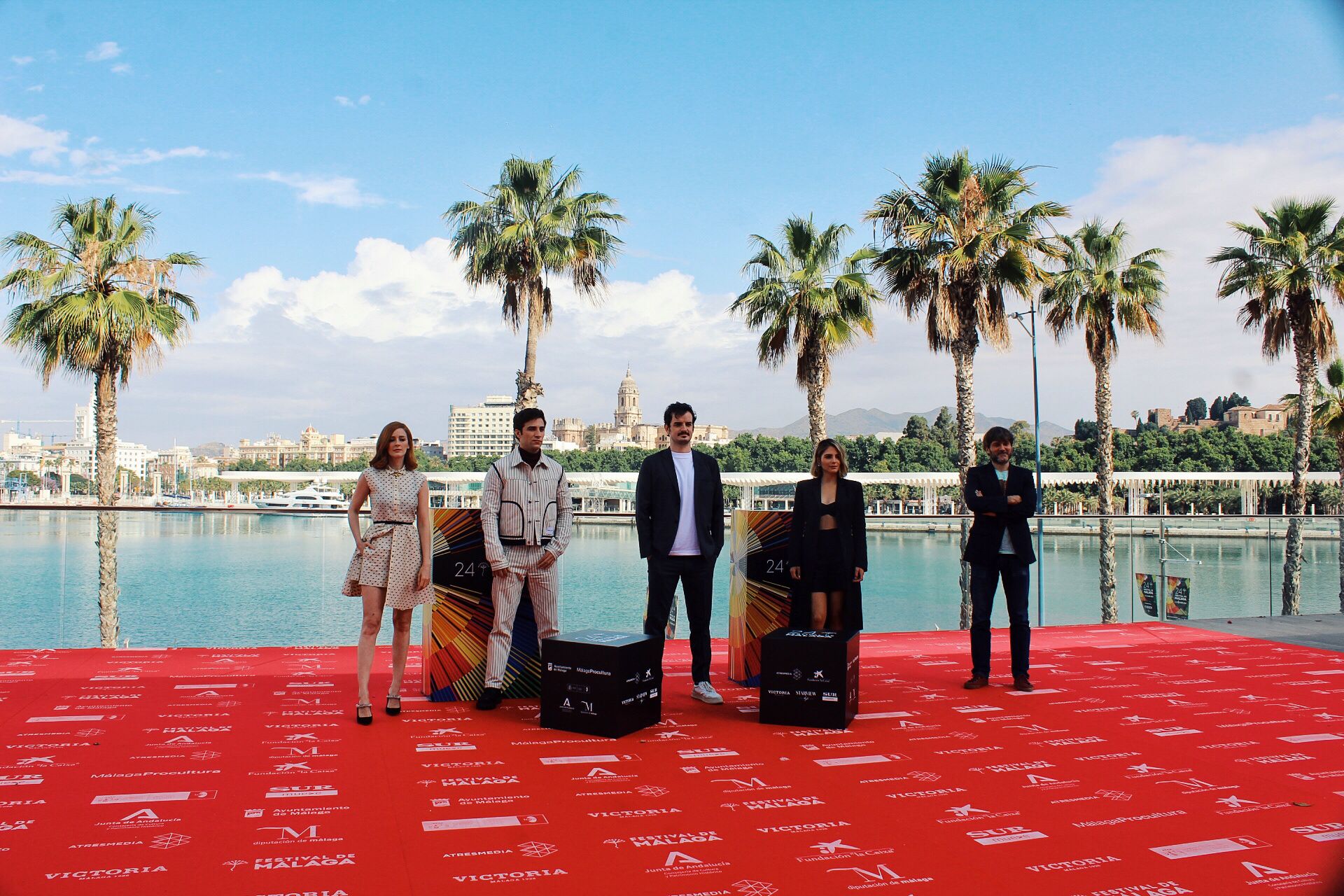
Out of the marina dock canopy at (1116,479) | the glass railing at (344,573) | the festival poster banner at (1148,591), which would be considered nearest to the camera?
the glass railing at (344,573)

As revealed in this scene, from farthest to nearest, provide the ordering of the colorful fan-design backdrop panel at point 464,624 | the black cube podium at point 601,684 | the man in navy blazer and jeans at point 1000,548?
1. the man in navy blazer and jeans at point 1000,548
2. the colorful fan-design backdrop panel at point 464,624
3. the black cube podium at point 601,684

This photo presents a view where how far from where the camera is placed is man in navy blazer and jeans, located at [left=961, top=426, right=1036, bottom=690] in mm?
5449

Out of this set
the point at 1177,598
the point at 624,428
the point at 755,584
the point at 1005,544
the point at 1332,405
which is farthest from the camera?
the point at 624,428

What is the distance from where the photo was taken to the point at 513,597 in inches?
193

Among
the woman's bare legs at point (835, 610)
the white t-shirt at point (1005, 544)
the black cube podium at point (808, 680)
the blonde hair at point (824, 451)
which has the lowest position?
the black cube podium at point (808, 680)

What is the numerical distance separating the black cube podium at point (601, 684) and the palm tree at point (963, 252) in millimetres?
12980

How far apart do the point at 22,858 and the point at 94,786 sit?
2.53ft

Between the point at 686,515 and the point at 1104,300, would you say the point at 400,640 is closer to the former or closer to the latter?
the point at 686,515

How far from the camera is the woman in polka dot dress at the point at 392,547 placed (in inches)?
181

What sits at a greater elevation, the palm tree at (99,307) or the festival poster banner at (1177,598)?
the palm tree at (99,307)

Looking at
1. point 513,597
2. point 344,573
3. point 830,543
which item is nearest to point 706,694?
point 830,543

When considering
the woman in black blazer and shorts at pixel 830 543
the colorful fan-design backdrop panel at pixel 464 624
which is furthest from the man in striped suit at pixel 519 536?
the woman in black blazer and shorts at pixel 830 543

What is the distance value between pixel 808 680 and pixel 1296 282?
20.7 m

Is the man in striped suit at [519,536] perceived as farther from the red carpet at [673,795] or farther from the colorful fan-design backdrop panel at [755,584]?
the colorful fan-design backdrop panel at [755,584]
